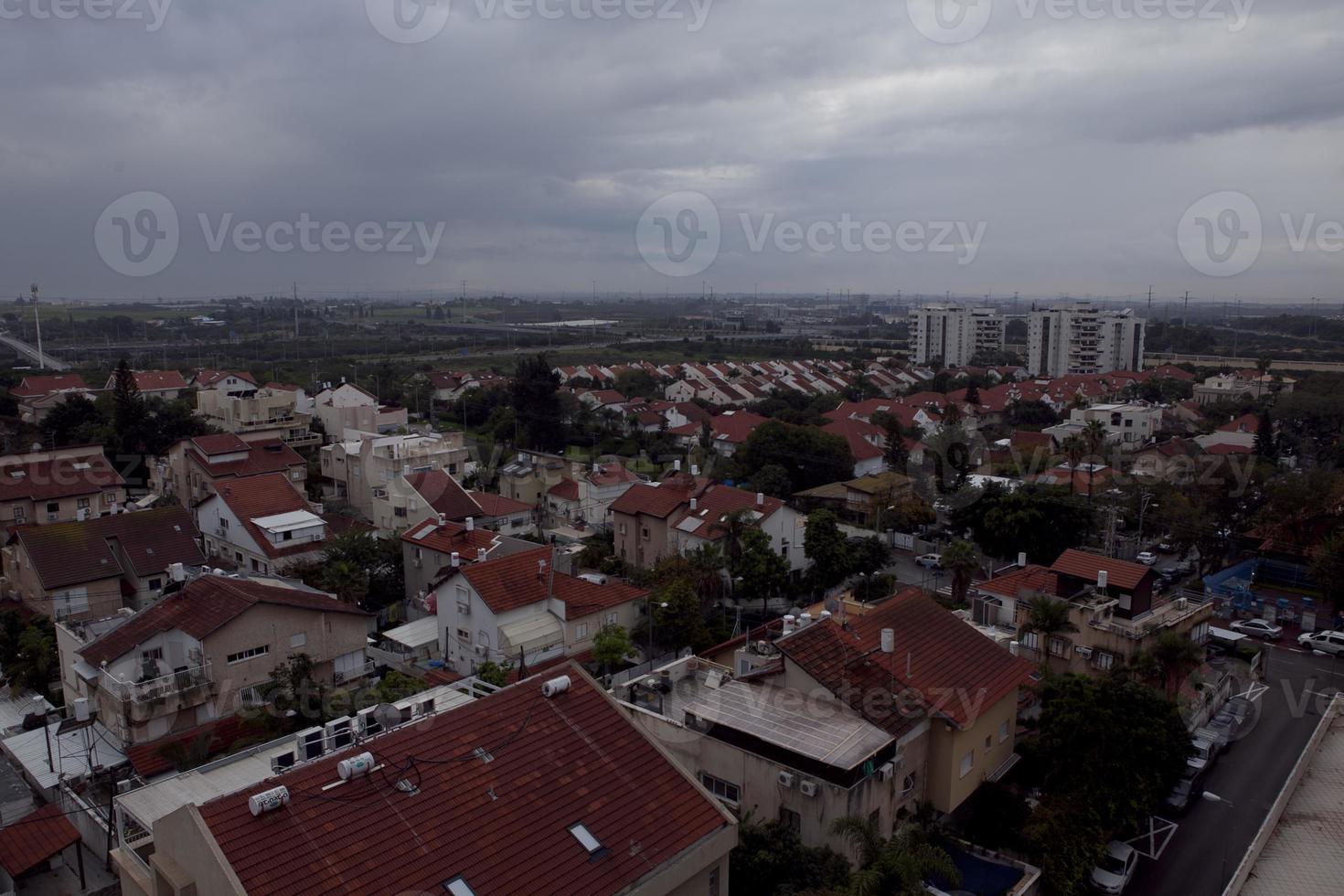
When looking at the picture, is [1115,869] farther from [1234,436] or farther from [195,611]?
[1234,436]

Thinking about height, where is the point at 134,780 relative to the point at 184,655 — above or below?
below

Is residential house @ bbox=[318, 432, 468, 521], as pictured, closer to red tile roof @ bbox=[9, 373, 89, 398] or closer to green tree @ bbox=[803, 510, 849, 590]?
green tree @ bbox=[803, 510, 849, 590]

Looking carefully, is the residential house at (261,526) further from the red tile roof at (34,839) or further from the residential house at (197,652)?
the red tile roof at (34,839)

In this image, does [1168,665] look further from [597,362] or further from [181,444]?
[597,362]

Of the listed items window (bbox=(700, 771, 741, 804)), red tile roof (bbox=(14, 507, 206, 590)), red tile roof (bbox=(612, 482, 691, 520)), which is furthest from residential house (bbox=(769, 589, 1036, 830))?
red tile roof (bbox=(14, 507, 206, 590))

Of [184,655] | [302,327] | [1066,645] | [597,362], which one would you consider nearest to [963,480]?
[1066,645]

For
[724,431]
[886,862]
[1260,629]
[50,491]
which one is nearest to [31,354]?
[50,491]
